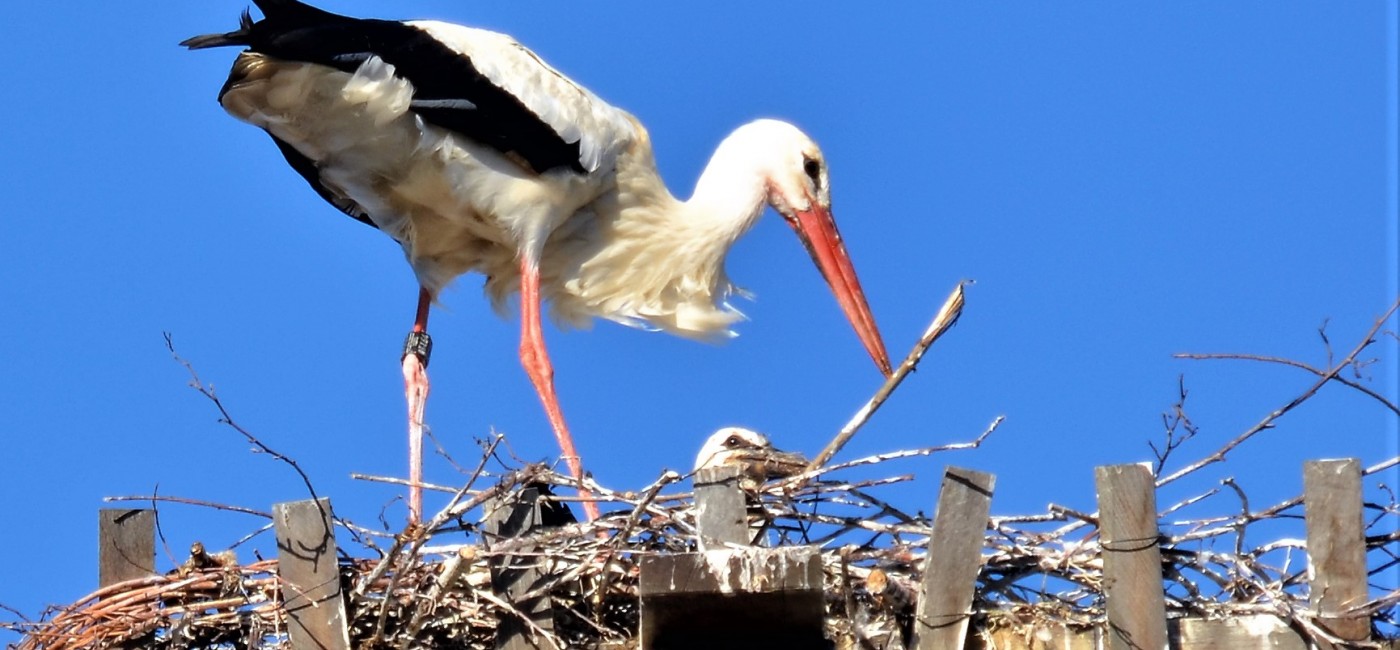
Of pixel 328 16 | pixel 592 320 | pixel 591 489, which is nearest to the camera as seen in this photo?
pixel 591 489

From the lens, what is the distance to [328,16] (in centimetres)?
665

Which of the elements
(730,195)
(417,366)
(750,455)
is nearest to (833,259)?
(730,195)

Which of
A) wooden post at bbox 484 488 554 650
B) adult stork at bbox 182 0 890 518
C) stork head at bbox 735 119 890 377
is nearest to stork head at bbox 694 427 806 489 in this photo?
adult stork at bbox 182 0 890 518

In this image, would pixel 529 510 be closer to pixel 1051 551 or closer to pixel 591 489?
pixel 591 489

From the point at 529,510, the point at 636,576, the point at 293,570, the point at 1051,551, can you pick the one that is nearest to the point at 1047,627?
the point at 1051,551

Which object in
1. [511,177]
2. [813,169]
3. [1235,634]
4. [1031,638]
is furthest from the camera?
[813,169]

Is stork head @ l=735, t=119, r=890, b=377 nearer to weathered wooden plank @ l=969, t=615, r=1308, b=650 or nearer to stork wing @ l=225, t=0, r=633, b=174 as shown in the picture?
stork wing @ l=225, t=0, r=633, b=174

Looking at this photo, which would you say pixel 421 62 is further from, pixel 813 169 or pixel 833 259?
pixel 833 259

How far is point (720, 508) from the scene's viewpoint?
455 cm

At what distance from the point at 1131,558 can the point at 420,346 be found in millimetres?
3557

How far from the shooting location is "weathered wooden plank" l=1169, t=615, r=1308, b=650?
4.43m

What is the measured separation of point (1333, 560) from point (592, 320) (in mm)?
3758

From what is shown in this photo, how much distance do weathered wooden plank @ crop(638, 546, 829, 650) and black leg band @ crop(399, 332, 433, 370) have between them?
3227mm

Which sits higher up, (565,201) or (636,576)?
(565,201)
